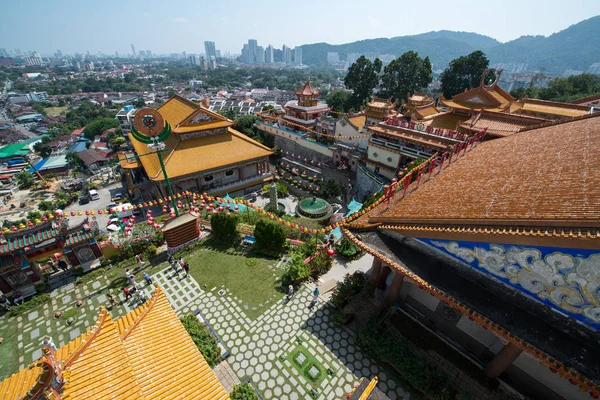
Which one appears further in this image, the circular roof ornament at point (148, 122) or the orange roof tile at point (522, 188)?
the circular roof ornament at point (148, 122)

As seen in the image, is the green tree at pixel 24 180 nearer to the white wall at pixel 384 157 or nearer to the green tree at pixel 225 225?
the green tree at pixel 225 225

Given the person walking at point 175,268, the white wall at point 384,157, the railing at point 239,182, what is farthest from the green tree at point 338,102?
the person walking at point 175,268

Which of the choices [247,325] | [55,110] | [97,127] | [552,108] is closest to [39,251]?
[247,325]

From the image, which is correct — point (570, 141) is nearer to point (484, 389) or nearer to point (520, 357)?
point (520, 357)

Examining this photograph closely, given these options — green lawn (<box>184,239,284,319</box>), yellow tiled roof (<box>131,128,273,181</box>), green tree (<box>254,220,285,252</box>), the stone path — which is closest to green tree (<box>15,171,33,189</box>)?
yellow tiled roof (<box>131,128,273,181</box>)

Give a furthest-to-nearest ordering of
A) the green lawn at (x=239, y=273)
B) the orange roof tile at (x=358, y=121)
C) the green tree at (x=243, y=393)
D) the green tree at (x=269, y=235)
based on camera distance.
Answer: the orange roof tile at (x=358, y=121)
the green tree at (x=269, y=235)
the green lawn at (x=239, y=273)
the green tree at (x=243, y=393)

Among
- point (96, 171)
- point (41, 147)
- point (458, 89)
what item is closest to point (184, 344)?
point (96, 171)
